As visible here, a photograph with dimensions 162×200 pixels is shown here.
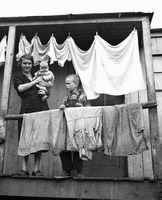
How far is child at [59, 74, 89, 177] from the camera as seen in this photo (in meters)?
6.02

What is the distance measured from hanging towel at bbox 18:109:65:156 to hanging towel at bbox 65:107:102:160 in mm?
204

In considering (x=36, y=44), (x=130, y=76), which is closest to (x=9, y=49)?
(x=36, y=44)

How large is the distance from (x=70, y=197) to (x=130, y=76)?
295 centimetres

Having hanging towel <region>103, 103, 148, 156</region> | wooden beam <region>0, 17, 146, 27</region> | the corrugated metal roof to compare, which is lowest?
hanging towel <region>103, 103, 148, 156</region>

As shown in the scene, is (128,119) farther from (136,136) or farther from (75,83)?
(75,83)

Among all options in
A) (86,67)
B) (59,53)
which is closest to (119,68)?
(86,67)

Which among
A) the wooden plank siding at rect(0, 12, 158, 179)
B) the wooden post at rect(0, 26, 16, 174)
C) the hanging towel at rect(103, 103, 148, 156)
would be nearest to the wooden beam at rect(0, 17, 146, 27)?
the wooden plank siding at rect(0, 12, 158, 179)

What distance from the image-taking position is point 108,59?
7.21 metres

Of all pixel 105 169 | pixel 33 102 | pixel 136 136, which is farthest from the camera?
pixel 105 169

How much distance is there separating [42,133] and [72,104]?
2.97 feet

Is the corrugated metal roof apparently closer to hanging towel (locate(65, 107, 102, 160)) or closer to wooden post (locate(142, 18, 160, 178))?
wooden post (locate(142, 18, 160, 178))

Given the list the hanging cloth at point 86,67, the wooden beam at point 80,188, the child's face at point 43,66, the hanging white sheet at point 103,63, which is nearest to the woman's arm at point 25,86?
the child's face at point 43,66

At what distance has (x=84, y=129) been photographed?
6082mm

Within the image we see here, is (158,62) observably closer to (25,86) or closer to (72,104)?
(72,104)
